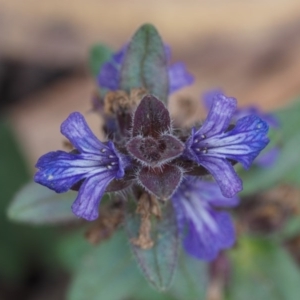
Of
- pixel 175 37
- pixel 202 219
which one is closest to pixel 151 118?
pixel 202 219

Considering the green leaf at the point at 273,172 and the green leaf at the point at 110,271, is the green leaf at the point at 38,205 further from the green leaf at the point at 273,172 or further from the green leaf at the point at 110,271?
the green leaf at the point at 273,172

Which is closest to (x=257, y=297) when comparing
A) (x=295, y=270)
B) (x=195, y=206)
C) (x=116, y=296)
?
(x=295, y=270)

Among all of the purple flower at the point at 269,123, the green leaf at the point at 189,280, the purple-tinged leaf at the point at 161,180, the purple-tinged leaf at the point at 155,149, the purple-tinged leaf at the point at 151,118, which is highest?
the purple-tinged leaf at the point at 151,118

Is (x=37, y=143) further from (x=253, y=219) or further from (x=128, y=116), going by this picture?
(x=128, y=116)

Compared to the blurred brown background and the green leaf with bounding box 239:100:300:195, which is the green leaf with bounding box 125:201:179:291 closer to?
the green leaf with bounding box 239:100:300:195

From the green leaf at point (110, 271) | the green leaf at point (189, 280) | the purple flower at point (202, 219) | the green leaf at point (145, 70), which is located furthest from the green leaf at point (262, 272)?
the green leaf at point (145, 70)
